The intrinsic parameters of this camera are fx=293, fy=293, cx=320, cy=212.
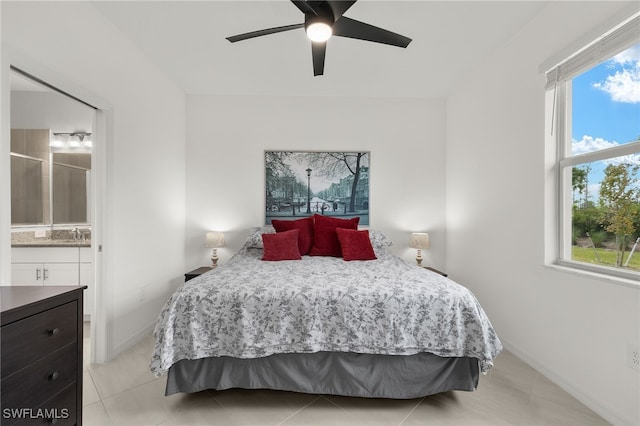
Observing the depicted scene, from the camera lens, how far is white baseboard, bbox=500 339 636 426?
164 centimetres

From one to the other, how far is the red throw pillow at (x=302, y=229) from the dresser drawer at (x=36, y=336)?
214 cm

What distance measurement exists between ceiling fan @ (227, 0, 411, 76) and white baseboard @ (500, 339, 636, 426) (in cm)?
248

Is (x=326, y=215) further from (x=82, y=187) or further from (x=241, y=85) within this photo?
(x=82, y=187)

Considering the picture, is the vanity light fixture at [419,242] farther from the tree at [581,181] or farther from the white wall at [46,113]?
the white wall at [46,113]

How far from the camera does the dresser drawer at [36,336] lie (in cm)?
102

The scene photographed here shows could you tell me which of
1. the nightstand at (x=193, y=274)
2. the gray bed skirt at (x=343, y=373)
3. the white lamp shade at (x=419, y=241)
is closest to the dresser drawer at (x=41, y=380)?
the gray bed skirt at (x=343, y=373)

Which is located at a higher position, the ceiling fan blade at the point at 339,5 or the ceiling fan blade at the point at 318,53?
the ceiling fan blade at the point at 339,5

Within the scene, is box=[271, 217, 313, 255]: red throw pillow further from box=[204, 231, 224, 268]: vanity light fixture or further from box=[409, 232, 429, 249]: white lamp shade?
box=[409, 232, 429, 249]: white lamp shade

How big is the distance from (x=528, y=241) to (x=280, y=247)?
215cm

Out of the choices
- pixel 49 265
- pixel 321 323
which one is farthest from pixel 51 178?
pixel 321 323

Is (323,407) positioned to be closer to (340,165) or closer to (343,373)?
(343,373)

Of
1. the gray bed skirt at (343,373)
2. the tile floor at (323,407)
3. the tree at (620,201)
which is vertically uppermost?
the tree at (620,201)

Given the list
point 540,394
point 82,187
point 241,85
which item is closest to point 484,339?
point 540,394

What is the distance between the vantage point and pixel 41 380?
1.15 m
